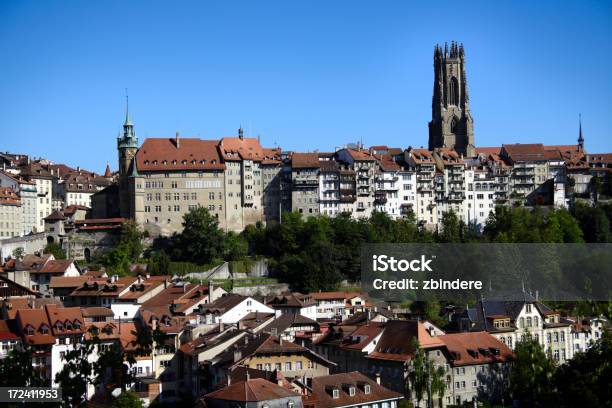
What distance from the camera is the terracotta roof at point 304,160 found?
100062 millimetres

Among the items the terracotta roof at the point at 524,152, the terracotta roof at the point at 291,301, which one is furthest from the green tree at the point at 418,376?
the terracotta roof at the point at 524,152

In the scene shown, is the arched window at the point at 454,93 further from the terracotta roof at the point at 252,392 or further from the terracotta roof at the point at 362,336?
the terracotta roof at the point at 252,392

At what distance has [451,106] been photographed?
407ft

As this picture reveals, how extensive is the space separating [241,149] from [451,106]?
113 feet

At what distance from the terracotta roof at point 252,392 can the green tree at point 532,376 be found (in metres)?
15.6

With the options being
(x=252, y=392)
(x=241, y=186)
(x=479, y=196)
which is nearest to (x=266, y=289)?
(x=241, y=186)

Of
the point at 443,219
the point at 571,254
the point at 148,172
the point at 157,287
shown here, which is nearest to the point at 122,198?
the point at 148,172

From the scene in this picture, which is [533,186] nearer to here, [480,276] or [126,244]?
[480,276]

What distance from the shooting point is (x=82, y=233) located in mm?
91938

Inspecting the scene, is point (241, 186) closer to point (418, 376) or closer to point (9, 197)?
point (9, 197)

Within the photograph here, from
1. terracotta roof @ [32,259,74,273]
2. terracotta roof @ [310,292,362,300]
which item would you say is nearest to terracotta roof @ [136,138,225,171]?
terracotta roof @ [32,259,74,273]

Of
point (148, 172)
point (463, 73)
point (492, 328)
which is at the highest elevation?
point (463, 73)

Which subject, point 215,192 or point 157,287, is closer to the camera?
point 157,287

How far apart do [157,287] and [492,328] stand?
2670cm
